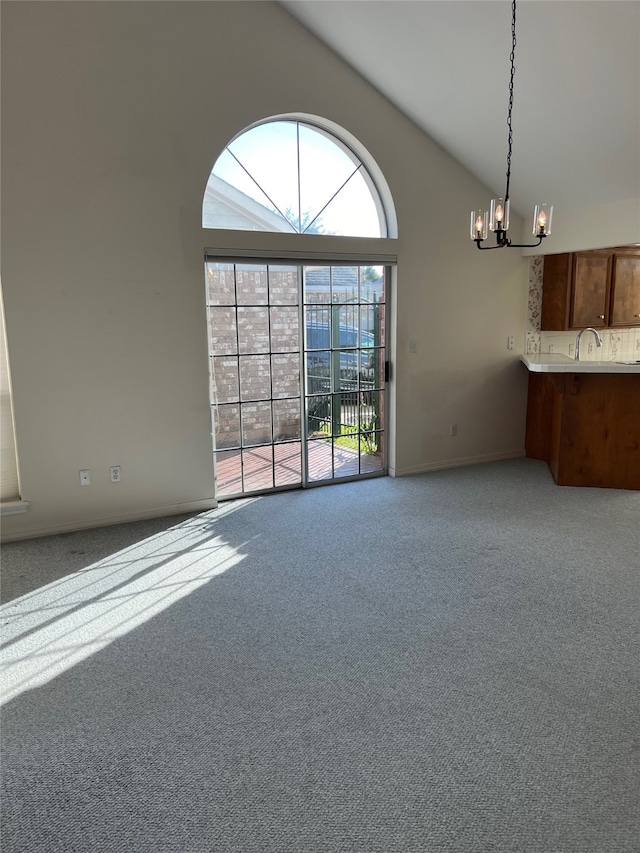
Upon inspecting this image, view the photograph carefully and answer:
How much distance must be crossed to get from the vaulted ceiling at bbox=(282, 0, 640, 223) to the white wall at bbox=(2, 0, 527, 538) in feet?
1.10

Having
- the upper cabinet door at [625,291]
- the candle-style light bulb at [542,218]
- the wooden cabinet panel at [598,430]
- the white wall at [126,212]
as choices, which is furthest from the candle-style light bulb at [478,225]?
the upper cabinet door at [625,291]

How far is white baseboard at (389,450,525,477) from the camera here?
5449 millimetres

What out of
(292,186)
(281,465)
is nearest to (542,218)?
(292,186)

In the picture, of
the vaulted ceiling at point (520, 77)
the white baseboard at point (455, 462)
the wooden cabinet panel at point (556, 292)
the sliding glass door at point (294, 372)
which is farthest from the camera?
the wooden cabinet panel at point (556, 292)

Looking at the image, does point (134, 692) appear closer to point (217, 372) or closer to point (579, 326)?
point (217, 372)

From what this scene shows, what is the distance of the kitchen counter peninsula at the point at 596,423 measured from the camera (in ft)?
15.9

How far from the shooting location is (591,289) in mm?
5879

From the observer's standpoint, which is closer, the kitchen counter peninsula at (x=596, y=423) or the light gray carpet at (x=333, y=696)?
the light gray carpet at (x=333, y=696)

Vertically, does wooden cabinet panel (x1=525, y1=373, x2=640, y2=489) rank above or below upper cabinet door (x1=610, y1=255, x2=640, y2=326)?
below

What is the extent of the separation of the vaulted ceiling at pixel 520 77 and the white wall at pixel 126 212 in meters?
0.34

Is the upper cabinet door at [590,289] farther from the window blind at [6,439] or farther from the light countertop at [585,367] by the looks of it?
the window blind at [6,439]

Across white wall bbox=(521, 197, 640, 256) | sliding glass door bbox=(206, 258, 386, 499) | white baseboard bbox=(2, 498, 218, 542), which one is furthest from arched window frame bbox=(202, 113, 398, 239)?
white baseboard bbox=(2, 498, 218, 542)

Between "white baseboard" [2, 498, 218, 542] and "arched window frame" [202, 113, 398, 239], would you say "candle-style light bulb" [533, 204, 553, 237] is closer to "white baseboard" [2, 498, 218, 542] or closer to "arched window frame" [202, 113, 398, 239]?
"arched window frame" [202, 113, 398, 239]

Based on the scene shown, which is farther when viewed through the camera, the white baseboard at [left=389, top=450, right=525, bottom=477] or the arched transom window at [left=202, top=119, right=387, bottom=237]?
the white baseboard at [left=389, top=450, right=525, bottom=477]
